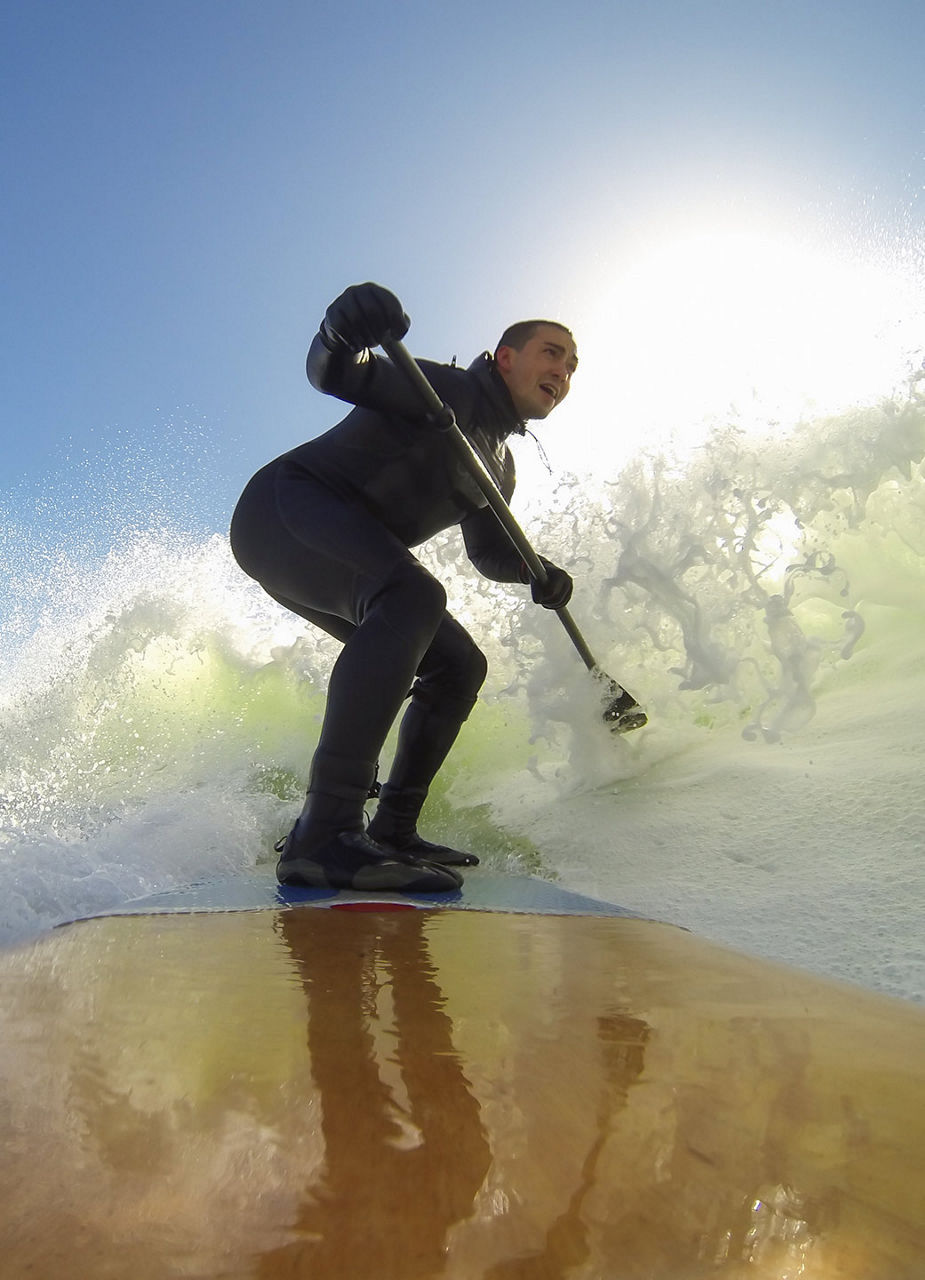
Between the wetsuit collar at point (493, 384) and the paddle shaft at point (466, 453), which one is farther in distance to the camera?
the wetsuit collar at point (493, 384)

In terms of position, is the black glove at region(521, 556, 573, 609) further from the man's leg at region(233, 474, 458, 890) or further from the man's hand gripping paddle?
the man's leg at region(233, 474, 458, 890)

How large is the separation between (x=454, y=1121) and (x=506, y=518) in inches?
69.3

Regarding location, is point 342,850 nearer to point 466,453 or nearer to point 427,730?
point 427,730

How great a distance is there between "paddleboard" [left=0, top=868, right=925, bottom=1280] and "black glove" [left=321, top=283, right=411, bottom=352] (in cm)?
122

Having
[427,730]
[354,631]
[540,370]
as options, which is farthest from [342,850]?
[540,370]

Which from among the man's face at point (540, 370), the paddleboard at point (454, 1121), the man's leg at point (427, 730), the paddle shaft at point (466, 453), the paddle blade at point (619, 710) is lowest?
the paddleboard at point (454, 1121)

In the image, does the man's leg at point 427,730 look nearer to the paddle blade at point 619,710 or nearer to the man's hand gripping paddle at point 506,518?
the man's hand gripping paddle at point 506,518

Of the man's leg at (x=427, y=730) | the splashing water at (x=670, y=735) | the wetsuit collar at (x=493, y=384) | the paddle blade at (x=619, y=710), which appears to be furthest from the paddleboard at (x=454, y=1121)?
the paddle blade at (x=619, y=710)

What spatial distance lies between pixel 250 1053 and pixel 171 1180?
0.19 metres

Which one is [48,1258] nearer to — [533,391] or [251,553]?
[251,553]

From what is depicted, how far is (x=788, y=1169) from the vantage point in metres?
0.37

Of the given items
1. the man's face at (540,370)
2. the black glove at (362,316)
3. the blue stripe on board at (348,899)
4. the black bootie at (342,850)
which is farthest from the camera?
the man's face at (540,370)

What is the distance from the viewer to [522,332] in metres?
2.10

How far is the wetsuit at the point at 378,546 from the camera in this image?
152cm
